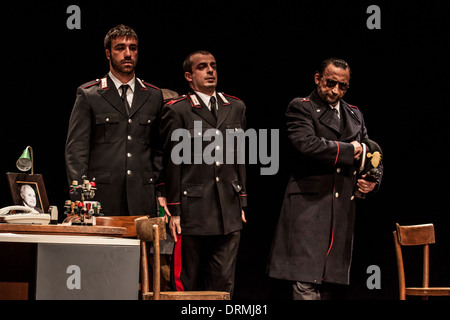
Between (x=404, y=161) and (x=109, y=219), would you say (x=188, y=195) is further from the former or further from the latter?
(x=404, y=161)

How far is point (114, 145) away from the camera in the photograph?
154 inches

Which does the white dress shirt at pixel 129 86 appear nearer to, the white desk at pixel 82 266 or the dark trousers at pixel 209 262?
the dark trousers at pixel 209 262

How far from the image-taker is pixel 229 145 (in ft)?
12.8

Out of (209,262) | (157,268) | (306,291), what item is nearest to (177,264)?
(209,262)

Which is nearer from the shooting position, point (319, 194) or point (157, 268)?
point (157, 268)

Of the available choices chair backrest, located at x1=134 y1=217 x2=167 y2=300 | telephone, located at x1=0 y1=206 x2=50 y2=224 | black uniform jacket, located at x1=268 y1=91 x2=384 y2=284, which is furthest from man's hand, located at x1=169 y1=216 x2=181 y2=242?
telephone, located at x1=0 y1=206 x2=50 y2=224

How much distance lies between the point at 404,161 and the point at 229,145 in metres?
1.46

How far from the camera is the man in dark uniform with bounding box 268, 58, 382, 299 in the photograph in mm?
3793

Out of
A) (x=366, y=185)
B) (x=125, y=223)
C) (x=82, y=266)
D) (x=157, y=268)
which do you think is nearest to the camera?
(x=82, y=266)

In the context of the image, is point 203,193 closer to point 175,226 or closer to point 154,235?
point 175,226

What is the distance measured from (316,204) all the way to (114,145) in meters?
1.21

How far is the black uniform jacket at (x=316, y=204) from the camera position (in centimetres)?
379

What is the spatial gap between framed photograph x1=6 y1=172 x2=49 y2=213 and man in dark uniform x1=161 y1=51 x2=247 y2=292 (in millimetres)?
766

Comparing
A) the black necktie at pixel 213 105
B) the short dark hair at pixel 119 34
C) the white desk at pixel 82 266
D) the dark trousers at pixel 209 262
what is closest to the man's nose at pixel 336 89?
the black necktie at pixel 213 105
